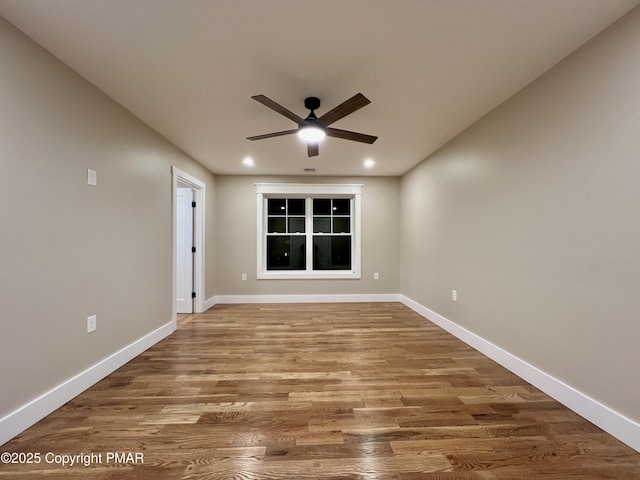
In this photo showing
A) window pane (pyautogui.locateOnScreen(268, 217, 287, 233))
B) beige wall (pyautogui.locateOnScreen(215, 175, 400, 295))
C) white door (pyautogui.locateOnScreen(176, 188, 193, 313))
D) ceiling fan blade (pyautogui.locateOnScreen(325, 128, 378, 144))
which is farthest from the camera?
window pane (pyautogui.locateOnScreen(268, 217, 287, 233))

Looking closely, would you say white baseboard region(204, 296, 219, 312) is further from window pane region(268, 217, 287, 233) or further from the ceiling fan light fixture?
the ceiling fan light fixture

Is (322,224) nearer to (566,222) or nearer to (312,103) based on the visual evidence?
(312,103)

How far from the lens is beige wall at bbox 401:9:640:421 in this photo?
1.57m

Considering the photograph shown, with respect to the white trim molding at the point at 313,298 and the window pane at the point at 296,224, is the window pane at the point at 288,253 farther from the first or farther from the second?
the white trim molding at the point at 313,298

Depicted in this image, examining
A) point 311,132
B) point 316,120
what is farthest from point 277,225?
point 316,120

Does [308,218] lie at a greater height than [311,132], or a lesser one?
lesser

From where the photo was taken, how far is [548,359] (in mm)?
2061

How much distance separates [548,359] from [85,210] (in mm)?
3672

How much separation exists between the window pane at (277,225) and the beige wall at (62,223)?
267 centimetres

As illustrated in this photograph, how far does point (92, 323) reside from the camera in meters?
2.21

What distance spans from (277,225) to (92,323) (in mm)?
3549

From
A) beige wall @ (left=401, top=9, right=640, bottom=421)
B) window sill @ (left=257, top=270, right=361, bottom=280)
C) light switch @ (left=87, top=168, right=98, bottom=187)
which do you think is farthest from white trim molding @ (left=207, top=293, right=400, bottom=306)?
light switch @ (left=87, top=168, right=98, bottom=187)

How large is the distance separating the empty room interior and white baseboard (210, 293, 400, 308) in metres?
1.85

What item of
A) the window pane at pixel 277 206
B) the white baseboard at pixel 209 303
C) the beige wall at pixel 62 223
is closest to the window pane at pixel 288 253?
the window pane at pixel 277 206
